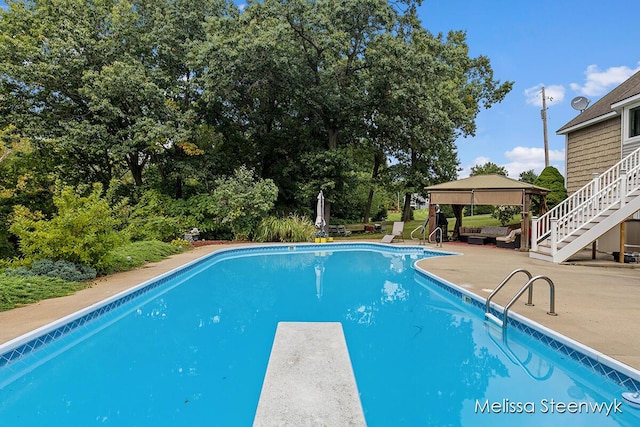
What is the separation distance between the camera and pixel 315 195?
1636cm

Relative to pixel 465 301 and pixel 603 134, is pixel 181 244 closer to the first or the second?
pixel 465 301

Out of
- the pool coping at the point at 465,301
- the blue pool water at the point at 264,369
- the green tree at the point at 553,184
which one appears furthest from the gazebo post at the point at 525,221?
the blue pool water at the point at 264,369

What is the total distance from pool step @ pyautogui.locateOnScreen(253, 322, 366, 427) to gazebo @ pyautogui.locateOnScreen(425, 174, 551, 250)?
34.1ft

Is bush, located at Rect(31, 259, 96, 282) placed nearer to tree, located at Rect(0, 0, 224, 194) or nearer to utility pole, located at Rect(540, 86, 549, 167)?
tree, located at Rect(0, 0, 224, 194)

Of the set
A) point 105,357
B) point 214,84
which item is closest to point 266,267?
point 105,357

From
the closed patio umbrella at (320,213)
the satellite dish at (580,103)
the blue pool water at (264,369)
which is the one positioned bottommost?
the blue pool water at (264,369)

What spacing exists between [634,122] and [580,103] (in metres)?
3.99

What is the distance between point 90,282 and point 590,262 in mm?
11188

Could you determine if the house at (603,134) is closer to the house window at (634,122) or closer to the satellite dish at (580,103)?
the house window at (634,122)

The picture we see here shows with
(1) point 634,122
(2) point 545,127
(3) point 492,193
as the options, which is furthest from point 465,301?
(2) point 545,127

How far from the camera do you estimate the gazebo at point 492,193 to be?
12.0 metres

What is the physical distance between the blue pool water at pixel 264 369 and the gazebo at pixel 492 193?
7.46 meters

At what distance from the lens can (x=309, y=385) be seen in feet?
9.77

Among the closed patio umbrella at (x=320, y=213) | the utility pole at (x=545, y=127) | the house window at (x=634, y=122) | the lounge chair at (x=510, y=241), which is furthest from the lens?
the utility pole at (x=545, y=127)
